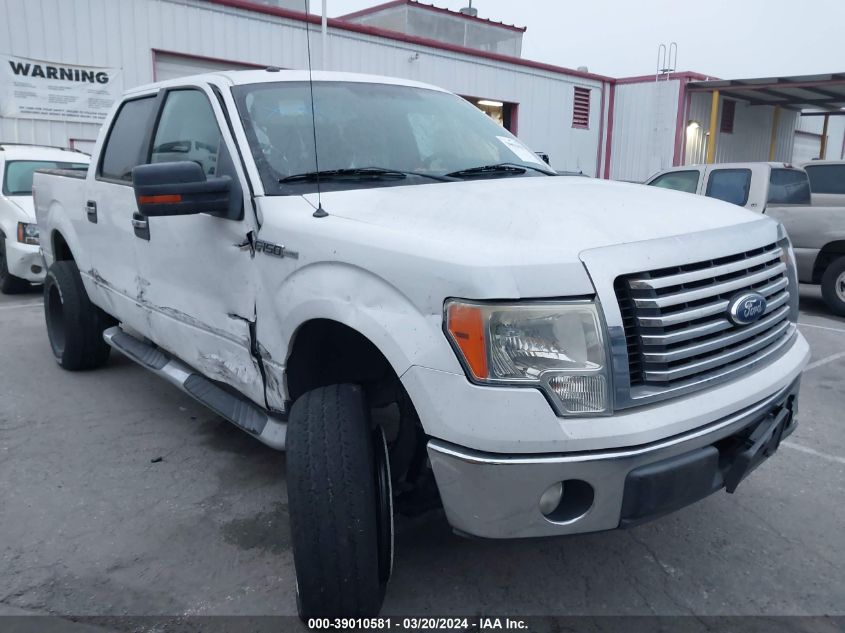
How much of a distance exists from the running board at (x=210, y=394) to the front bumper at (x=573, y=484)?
0.91 meters

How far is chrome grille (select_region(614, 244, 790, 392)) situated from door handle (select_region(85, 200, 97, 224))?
3493 mm

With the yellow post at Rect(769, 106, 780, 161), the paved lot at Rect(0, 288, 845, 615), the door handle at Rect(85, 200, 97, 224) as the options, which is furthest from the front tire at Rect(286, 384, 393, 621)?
the yellow post at Rect(769, 106, 780, 161)

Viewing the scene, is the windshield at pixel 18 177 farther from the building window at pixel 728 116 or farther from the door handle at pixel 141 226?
the building window at pixel 728 116

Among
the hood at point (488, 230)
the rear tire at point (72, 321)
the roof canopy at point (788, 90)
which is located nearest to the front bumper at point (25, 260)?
the rear tire at point (72, 321)

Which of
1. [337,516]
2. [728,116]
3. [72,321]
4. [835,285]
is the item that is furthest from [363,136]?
[728,116]

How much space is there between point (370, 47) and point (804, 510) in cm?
1227

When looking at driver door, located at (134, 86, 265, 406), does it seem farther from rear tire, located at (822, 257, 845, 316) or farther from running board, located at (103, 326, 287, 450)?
rear tire, located at (822, 257, 845, 316)

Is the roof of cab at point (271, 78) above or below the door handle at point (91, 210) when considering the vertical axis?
above

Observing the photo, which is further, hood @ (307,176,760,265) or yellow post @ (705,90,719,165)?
yellow post @ (705,90,719,165)

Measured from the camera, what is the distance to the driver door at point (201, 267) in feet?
Result: 9.50

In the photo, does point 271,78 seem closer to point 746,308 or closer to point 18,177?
point 746,308

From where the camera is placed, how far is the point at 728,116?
794 inches

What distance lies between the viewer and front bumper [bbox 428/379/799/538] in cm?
194

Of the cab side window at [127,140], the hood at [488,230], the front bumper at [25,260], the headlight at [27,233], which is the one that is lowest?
the front bumper at [25,260]
